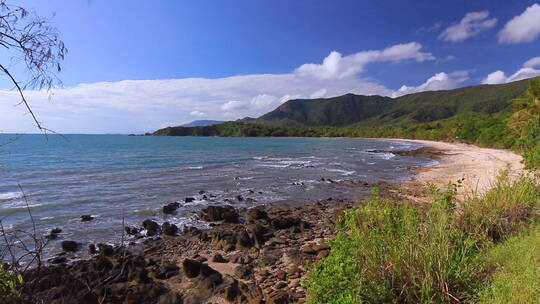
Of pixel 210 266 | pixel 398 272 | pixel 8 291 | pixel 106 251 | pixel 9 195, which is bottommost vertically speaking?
pixel 210 266

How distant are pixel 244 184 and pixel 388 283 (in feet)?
59.3

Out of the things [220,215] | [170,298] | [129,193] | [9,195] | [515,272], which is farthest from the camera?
[129,193]

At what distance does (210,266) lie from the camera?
8.25 metres

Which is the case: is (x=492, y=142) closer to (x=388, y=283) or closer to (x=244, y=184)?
(x=244, y=184)

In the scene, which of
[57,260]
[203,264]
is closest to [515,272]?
[203,264]

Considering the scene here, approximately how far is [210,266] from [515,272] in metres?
6.92

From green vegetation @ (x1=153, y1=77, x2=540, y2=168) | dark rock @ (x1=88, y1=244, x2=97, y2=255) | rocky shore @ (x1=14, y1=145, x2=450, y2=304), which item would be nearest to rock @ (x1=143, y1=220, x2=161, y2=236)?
rocky shore @ (x1=14, y1=145, x2=450, y2=304)

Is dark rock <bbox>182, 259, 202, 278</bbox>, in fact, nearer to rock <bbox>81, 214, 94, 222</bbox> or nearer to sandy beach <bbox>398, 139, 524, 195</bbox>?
sandy beach <bbox>398, 139, 524, 195</bbox>

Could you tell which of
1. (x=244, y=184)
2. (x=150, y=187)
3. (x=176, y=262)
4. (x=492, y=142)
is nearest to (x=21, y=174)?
(x=150, y=187)

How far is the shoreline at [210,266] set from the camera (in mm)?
6451

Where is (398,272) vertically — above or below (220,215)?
above

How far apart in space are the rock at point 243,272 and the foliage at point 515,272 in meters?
5.19

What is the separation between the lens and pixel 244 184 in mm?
22000

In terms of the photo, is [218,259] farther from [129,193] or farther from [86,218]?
[129,193]
